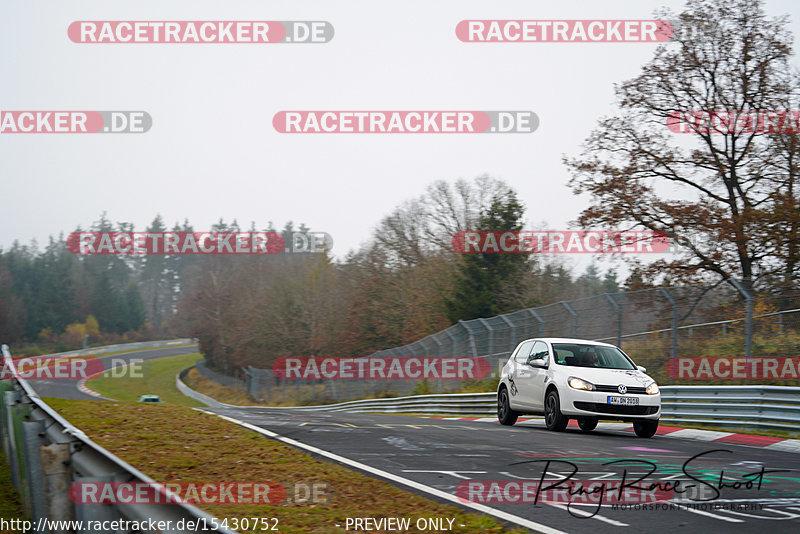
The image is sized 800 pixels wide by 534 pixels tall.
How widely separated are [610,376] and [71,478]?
33.0 ft

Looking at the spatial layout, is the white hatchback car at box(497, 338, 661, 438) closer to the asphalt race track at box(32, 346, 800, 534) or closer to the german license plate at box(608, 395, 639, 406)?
the german license plate at box(608, 395, 639, 406)

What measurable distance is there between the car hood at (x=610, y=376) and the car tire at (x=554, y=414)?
55cm

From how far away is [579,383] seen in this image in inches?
495

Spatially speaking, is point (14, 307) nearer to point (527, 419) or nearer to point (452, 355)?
point (452, 355)


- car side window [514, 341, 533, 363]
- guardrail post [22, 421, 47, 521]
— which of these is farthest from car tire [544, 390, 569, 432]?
guardrail post [22, 421, 47, 521]

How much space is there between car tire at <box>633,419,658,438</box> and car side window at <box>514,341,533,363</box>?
8.12 feet

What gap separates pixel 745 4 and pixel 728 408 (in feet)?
59.8

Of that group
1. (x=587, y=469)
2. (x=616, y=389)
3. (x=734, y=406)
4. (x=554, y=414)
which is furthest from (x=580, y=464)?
(x=734, y=406)

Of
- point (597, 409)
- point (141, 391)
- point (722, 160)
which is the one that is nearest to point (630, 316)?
point (597, 409)

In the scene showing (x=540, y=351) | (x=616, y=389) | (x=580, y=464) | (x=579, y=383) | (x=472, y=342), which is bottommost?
(x=580, y=464)

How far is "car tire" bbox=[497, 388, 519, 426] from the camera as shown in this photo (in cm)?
1511

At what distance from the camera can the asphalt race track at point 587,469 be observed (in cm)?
575

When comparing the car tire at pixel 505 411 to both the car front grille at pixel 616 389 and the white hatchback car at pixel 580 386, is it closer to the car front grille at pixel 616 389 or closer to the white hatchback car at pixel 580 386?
the white hatchback car at pixel 580 386

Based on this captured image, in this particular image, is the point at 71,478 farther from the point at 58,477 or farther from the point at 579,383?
the point at 579,383
